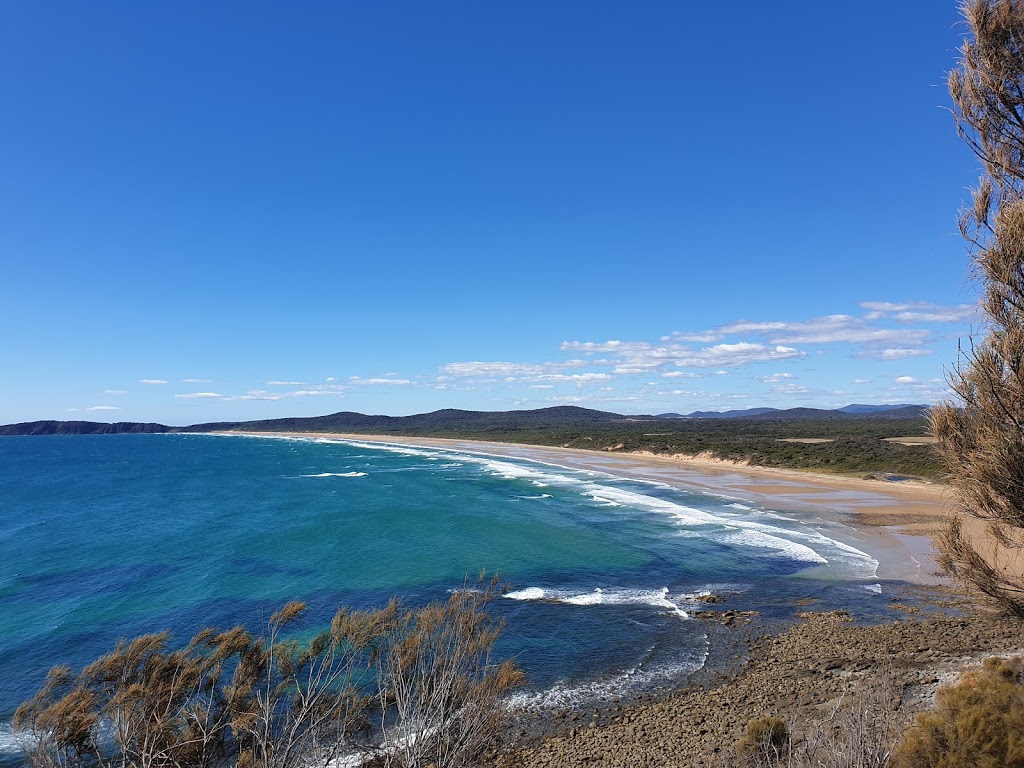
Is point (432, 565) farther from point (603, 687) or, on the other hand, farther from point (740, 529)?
point (740, 529)

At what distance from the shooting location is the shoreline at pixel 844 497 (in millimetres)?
26109

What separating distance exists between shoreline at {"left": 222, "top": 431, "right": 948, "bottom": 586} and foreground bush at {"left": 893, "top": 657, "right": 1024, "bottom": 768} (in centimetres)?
194

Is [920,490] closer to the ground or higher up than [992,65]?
closer to the ground

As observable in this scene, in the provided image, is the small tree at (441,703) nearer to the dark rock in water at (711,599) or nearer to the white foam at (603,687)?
the white foam at (603,687)

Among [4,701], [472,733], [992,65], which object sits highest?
[992,65]

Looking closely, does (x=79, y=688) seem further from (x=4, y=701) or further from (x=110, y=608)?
(x=110, y=608)

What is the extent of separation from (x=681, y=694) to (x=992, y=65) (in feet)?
46.2

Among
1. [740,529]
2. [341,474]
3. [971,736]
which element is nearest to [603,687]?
[971,736]

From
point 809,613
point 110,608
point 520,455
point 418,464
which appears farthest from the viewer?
point 520,455

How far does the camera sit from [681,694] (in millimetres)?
13977

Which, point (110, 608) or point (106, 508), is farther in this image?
point (106, 508)

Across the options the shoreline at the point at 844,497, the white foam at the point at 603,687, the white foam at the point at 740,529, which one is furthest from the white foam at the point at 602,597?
the white foam at the point at 740,529

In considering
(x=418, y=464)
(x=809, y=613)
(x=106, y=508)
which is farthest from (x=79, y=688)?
(x=418, y=464)

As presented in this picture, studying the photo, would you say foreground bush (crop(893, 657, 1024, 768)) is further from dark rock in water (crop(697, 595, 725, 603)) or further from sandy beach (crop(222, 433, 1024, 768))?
dark rock in water (crop(697, 595, 725, 603))
